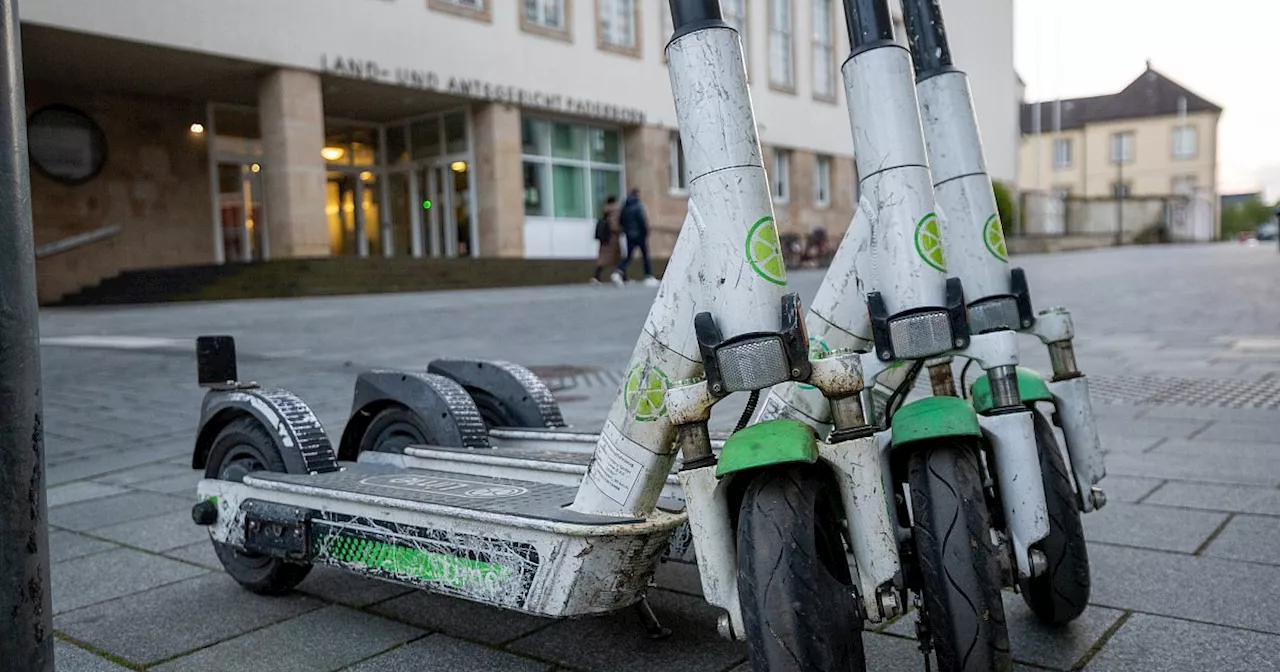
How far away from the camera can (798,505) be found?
1759mm

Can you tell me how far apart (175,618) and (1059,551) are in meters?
2.32

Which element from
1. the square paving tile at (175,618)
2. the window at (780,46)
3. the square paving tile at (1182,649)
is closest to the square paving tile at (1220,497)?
the square paving tile at (1182,649)

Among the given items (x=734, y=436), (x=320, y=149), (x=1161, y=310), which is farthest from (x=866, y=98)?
(x=320, y=149)

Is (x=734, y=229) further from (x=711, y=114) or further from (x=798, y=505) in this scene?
(x=798, y=505)

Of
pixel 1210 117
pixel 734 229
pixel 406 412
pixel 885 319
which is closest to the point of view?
pixel 734 229

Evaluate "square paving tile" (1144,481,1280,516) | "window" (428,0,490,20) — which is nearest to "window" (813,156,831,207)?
"window" (428,0,490,20)

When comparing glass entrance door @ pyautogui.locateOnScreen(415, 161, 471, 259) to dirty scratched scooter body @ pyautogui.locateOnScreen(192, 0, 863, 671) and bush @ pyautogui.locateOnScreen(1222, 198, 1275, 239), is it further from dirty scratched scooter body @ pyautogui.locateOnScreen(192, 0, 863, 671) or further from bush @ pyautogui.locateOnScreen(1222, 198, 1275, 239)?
bush @ pyautogui.locateOnScreen(1222, 198, 1275, 239)

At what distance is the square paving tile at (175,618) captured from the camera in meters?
2.64

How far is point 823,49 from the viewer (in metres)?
35.6

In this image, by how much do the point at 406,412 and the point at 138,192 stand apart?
899 inches

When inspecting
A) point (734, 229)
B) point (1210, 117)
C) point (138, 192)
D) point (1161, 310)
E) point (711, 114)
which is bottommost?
→ point (1161, 310)

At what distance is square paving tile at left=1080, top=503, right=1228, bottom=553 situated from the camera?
314 cm

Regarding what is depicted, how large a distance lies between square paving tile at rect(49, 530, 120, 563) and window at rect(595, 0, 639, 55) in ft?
84.1

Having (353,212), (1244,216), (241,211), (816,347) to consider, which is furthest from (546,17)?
(1244,216)
